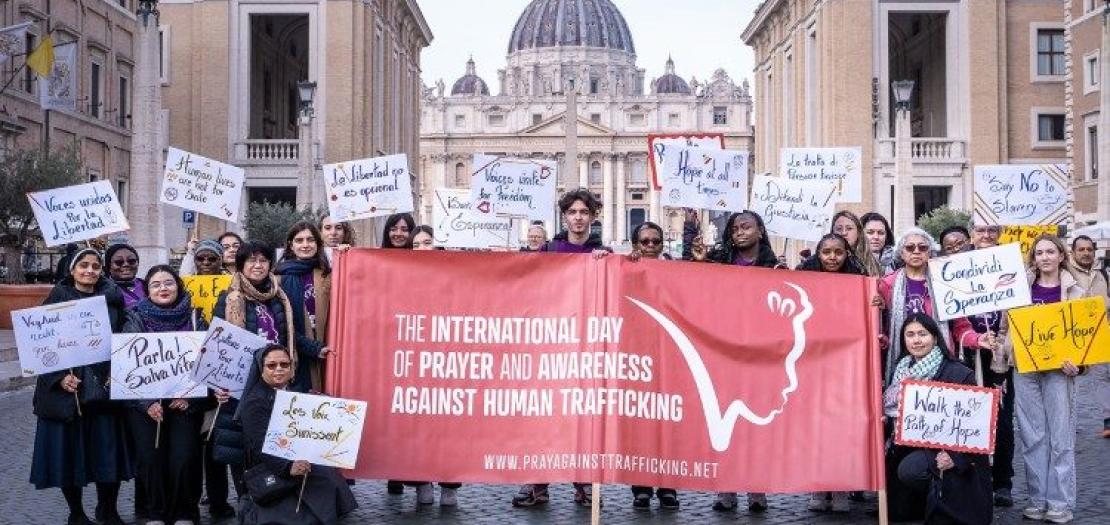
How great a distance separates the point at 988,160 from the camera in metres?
43.7

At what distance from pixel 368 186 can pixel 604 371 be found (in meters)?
5.22

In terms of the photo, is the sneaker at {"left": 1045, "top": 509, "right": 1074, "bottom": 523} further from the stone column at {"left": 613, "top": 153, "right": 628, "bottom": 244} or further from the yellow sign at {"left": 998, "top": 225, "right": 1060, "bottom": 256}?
the stone column at {"left": 613, "top": 153, "right": 628, "bottom": 244}

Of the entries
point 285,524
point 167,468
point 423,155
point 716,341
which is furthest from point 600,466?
point 423,155

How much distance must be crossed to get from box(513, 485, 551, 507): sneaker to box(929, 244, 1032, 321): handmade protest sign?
2924mm

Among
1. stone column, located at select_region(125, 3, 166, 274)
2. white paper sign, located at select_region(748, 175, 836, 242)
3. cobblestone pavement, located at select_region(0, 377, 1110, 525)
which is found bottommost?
cobblestone pavement, located at select_region(0, 377, 1110, 525)

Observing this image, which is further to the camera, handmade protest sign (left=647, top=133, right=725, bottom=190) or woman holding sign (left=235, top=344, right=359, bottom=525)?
handmade protest sign (left=647, top=133, right=725, bottom=190)

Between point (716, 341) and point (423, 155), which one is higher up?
point (423, 155)

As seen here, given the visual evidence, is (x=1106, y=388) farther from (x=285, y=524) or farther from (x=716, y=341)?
(x=285, y=524)

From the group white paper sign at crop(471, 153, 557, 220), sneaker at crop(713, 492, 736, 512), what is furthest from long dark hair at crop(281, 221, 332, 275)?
white paper sign at crop(471, 153, 557, 220)

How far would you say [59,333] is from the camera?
7848 mm

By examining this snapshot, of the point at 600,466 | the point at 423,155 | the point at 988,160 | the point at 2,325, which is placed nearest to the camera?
the point at 600,466

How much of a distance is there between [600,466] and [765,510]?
6.08 feet

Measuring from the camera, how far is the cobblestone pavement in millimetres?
8328

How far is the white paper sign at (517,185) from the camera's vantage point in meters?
13.6
